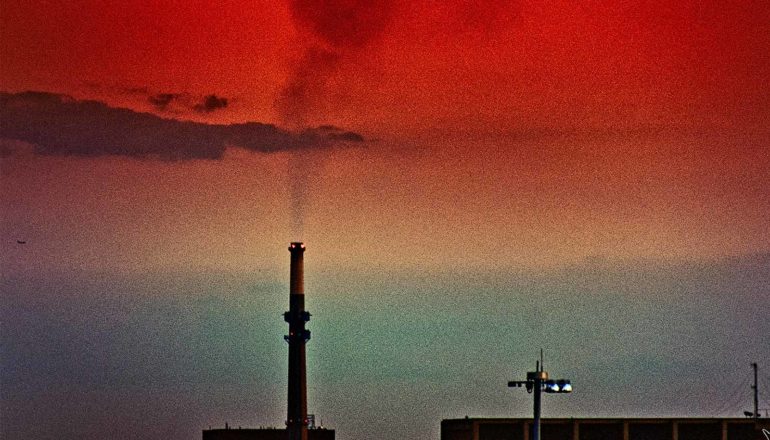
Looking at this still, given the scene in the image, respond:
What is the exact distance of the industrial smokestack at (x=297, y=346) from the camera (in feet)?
456

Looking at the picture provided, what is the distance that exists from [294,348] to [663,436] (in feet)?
104

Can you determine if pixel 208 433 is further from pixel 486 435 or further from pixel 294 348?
pixel 486 435

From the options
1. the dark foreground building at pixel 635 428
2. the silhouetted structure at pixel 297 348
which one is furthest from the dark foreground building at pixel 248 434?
the dark foreground building at pixel 635 428

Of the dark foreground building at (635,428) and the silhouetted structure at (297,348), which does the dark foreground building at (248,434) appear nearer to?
the silhouetted structure at (297,348)

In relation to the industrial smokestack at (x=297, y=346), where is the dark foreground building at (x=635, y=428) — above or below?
below

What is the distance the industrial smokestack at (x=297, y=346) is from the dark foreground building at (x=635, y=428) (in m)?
12.0

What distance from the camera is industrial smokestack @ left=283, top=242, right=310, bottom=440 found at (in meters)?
139

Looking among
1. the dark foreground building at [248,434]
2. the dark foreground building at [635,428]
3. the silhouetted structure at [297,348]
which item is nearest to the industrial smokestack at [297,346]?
the silhouetted structure at [297,348]

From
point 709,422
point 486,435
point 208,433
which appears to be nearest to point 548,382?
point 486,435

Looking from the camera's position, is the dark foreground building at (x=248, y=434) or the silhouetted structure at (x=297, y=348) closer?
the silhouetted structure at (x=297, y=348)

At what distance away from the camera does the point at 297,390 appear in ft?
458

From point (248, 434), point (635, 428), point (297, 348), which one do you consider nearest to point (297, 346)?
point (297, 348)

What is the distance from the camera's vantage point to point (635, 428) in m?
142

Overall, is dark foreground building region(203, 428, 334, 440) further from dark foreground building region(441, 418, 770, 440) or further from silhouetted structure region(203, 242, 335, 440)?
dark foreground building region(441, 418, 770, 440)
